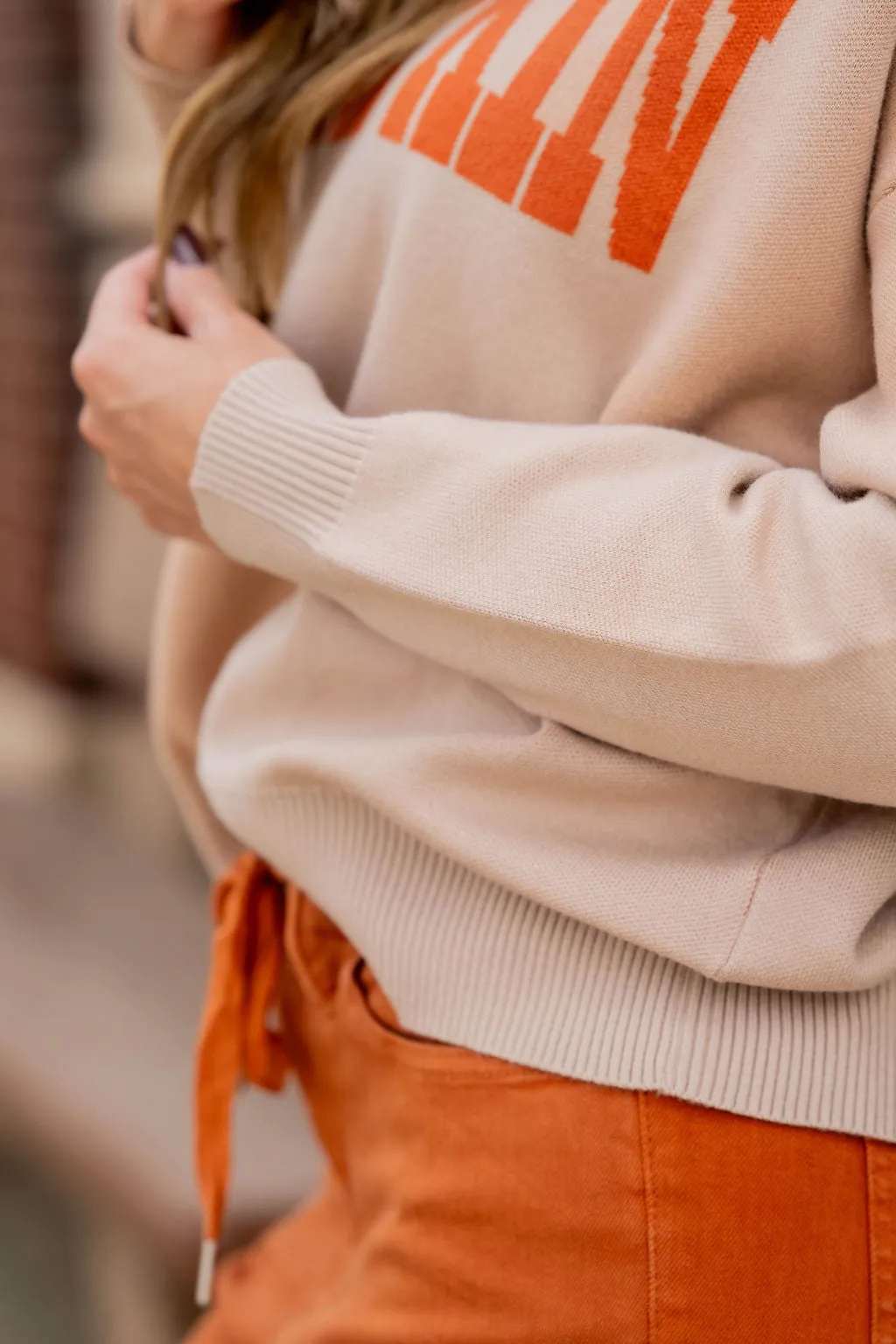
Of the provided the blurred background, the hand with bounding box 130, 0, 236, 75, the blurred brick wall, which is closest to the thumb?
the hand with bounding box 130, 0, 236, 75

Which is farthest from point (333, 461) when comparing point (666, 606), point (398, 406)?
point (666, 606)

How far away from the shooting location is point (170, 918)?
1773mm

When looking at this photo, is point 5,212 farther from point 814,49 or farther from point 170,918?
point 814,49

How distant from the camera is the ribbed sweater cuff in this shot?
0.61 m

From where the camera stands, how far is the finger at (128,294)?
0.73m

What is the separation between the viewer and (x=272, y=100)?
751 millimetres

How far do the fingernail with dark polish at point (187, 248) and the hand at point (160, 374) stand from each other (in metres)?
0.02

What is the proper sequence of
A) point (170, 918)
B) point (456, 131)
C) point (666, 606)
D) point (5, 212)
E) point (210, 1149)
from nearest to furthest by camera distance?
point (666, 606)
point (456, 131)
point (210, 1149)
point (170, 918)
point (5, 212)

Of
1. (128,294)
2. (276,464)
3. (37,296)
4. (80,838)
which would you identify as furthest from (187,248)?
(80,838)

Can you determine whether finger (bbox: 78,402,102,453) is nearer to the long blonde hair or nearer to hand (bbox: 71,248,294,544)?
hand (bbox: 71,248,294,544)

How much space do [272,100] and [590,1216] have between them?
0.63 metres

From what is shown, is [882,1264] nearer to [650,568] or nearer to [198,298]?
[650,568]

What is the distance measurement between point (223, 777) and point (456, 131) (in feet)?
1.17

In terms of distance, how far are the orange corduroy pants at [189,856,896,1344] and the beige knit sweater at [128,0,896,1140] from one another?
21mm
